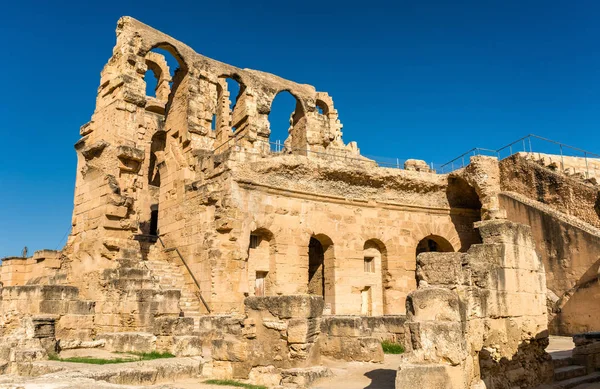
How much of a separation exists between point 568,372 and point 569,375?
0.05 m

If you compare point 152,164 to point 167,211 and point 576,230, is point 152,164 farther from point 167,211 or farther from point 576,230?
point 576,230

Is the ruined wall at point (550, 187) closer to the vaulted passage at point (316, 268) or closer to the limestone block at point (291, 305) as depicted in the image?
the vaulted passage at point (316, 268)

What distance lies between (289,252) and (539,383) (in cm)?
931

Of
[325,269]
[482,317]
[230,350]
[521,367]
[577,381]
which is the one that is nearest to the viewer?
[482,317]

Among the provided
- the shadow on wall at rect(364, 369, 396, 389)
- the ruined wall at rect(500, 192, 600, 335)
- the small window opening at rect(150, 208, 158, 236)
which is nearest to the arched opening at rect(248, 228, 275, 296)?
the shadow on wall at rect(364, 369, 396, 389)

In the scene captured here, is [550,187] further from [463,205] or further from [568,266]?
[463,205]

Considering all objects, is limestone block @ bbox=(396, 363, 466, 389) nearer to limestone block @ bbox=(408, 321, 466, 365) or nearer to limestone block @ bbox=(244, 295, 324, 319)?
limestone block @ bbox=(408, 321, 466, 365)

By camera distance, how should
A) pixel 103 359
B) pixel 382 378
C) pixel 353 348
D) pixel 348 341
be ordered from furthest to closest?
1. pixel 348 341
2. pixel 353 348
3. pixel 103 359
4. pixel 382 378

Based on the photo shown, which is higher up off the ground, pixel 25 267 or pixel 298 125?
pixel 298 125

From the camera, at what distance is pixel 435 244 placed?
2134 cm

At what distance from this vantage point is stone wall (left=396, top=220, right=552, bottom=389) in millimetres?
5805

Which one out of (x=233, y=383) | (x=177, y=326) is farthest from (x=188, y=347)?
(x=233, y=383)

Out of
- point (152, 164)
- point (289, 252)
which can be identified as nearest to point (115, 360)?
point (289, 252)

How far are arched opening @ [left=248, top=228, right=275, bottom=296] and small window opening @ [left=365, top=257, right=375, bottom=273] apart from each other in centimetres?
390
